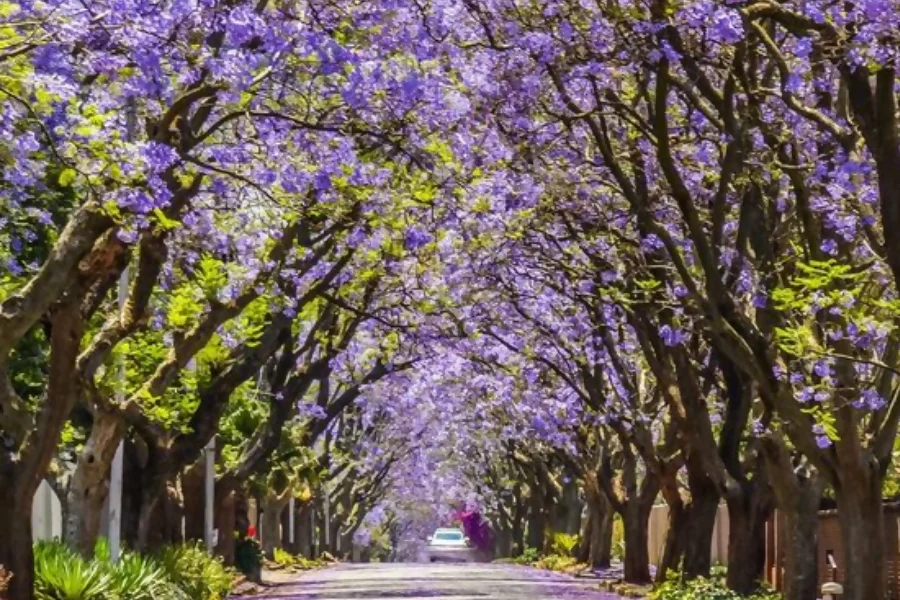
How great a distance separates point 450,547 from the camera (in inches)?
3664

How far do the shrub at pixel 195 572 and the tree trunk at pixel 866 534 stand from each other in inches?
359

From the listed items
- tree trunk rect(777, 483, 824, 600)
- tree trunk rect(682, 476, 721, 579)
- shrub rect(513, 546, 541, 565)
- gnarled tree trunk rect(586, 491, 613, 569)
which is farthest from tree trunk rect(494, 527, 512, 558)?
tree trunk rect(777, 483, 824, 600)

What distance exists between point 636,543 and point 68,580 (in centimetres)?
2107

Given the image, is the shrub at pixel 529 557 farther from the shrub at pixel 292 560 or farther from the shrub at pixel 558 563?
the shrub at pixel 292 560

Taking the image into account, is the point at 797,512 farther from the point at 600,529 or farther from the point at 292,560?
the point at 292,560

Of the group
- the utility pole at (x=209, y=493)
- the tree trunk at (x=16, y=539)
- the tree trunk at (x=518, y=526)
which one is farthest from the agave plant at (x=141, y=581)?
the tree trunk at (x=518, y=526)

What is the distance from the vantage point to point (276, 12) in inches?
557

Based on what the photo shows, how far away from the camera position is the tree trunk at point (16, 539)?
51.0 ft

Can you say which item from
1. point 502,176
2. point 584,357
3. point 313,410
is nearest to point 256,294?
point 502,176

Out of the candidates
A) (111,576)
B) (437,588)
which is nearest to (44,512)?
(437,588)

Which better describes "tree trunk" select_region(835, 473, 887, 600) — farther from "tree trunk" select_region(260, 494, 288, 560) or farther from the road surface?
"tree trunk" select_region(260, 494, 288, 560)

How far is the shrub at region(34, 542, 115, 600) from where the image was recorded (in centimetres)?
1756

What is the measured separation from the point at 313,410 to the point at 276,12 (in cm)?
1976

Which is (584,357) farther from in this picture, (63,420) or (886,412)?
(63,420)
